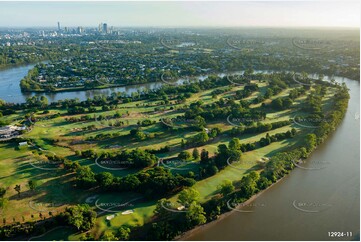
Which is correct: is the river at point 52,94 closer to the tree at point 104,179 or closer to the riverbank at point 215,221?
the tree at point 104,179

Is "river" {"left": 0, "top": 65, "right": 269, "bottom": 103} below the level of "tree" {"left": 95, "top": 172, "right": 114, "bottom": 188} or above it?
above

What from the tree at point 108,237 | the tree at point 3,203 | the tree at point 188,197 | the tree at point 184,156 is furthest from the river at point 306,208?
the tree at point 3,203

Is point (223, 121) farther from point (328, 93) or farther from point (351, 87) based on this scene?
point (351, 87)

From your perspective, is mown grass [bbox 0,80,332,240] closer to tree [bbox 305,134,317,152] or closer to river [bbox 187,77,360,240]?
tree [bbox 305,134,317,152]

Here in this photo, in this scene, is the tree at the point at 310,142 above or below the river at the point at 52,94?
below

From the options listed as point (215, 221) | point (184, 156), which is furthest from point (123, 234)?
point (184, 156)

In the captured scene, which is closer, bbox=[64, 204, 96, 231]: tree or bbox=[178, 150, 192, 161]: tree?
bbox=[64, 204, 96, 231]: tree

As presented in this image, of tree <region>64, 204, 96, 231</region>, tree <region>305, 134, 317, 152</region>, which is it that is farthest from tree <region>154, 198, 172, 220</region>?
tree <region>305, 134, 317, 152</region>

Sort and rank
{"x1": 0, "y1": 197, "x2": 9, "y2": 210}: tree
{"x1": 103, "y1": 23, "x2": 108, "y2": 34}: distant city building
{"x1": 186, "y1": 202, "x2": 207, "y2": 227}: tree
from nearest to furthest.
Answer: {"x1": 186, "y1": 202, "x2": 207, "y2": 227}: tree < {"x1": 0, "y1": 197, "x2": 9, "y2": 210}: tree < {"x1": 103, "y1": 23, "x2": 108, "y2": 34}: distant city building
